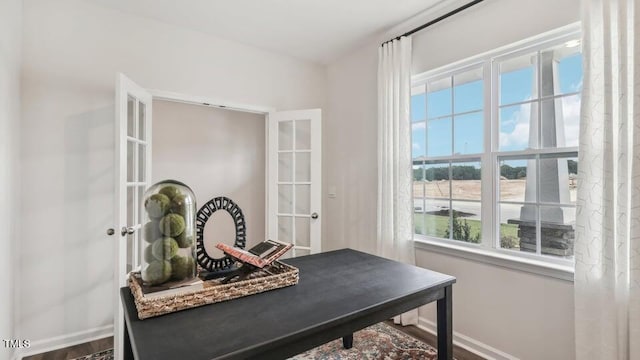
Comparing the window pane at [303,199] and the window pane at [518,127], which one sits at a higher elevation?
the window pane at [518,127]

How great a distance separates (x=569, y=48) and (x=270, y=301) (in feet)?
7.71

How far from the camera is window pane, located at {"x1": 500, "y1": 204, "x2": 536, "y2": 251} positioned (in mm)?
2154

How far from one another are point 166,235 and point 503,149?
2.26 metres

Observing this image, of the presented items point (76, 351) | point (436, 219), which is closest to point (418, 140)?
point (436, 219)

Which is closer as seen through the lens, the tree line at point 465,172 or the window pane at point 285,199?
the tree line at point 465,172

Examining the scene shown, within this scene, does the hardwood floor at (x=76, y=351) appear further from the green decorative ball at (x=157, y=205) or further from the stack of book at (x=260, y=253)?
the green decorative ball at (x=157, y=205)

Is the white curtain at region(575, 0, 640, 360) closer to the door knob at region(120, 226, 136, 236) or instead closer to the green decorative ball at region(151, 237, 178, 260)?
the green decorative ball at region(151, 237, 178, 260)

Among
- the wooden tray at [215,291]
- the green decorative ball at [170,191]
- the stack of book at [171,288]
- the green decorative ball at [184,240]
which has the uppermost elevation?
the green decorative ball at [170,191]

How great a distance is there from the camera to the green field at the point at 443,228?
218 cm

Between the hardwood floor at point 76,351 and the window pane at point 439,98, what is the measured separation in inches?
129

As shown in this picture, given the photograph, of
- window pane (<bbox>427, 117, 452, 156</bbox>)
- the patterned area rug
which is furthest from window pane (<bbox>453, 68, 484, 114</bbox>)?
the patterned area rug

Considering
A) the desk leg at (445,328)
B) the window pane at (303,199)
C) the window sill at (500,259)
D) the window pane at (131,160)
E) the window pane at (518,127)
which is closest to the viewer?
the desk leg at (445,328)

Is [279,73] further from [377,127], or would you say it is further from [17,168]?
[17,168]

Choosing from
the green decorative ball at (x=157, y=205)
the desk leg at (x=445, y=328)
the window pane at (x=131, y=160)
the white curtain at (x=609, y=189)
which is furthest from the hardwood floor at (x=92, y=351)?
the green decorative ball at (x=157, y=205)
